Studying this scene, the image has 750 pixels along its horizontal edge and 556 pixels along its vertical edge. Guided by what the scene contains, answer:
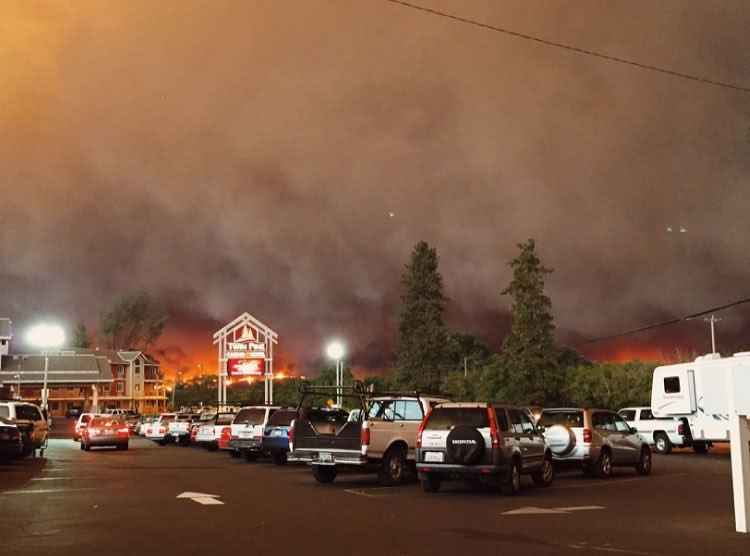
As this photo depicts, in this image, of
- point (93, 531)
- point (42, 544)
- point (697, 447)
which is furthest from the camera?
point (697, 447)

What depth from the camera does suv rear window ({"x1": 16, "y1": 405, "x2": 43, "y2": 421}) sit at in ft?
99.2

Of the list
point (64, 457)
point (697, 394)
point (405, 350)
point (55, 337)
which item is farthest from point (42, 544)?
point (55, 337)

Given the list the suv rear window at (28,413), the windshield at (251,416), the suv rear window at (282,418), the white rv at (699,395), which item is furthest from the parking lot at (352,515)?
the suv rear window at (28,413)

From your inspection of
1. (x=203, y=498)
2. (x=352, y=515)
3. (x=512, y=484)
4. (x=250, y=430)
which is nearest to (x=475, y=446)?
(x=512, y=484)

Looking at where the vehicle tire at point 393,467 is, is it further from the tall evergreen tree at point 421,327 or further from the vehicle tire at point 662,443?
the tall evergreen tree at point 421,327

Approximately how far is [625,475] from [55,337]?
189 feet

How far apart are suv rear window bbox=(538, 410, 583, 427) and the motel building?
73256 mm

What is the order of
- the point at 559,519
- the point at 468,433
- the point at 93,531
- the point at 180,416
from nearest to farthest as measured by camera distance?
the point at 93,531, the point at 559,519, the point at 468,433, the point at 180,416

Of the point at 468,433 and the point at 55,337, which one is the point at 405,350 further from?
the point at 468,433

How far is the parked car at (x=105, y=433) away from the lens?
34.8 meters

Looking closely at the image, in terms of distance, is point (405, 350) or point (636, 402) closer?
point (636, 402)

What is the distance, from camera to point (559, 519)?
41.3ft

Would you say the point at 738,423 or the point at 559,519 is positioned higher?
the point at 738,423

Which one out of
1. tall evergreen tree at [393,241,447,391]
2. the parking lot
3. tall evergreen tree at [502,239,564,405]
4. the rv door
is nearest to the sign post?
tall evergreen tree at [393,241,447,391]
